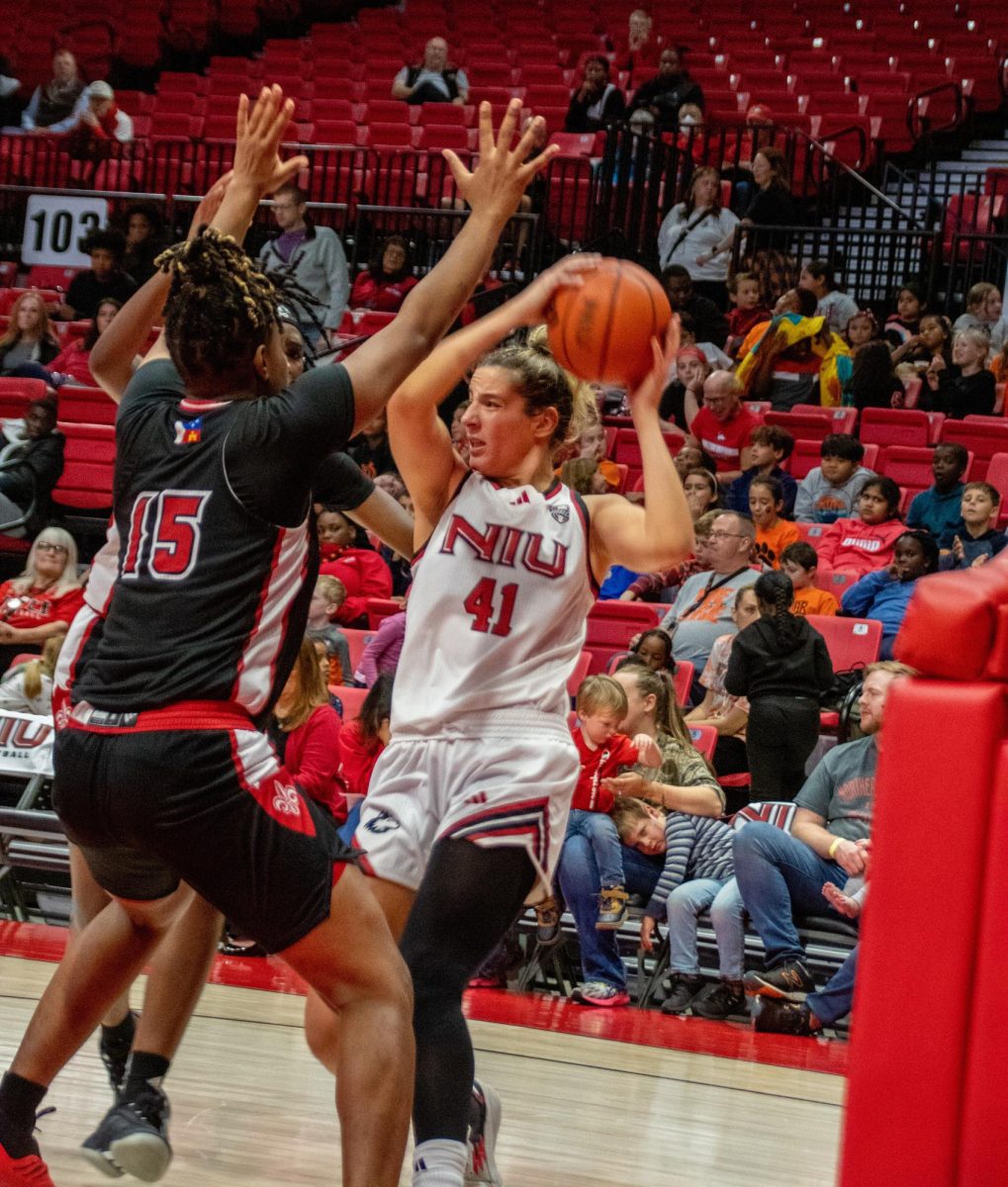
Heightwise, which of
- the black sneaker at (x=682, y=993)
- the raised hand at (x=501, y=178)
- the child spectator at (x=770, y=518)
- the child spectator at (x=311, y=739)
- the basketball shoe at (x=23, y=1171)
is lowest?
the black sneaker at (x=682, y=993)

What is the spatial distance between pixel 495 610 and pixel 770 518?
597 cm

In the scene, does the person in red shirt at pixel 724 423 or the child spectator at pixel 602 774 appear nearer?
the child spectator at pixel 602 774

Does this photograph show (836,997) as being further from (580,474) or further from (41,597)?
(41,597)

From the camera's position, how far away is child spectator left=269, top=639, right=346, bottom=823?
642 centimetres

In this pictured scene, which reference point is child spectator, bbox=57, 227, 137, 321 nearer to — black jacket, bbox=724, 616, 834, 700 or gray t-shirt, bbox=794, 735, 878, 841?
black jacket, bbox=724, 616, 834, 700

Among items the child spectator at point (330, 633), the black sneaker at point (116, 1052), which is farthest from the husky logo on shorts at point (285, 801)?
the child spectator at point (330, 633)

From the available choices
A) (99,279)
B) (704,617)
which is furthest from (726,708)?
(99,279)

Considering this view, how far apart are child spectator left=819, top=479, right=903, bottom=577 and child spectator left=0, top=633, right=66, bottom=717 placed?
413cm

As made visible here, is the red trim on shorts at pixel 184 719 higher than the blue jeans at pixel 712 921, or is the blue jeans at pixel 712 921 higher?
the red trim on shorts at pixel 184 719

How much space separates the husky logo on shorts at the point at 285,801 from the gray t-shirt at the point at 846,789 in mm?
3773

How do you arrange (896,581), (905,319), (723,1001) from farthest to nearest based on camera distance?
(905,319)
(896,581)
(723,1001)

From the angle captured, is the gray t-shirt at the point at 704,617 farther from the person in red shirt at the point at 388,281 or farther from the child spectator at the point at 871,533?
the person in red shirt at the point at 388,281

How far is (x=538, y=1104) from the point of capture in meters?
4.43

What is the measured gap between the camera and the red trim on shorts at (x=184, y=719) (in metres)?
2.79
